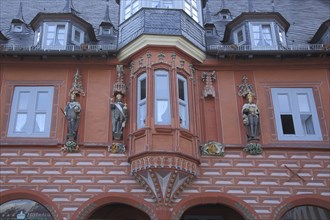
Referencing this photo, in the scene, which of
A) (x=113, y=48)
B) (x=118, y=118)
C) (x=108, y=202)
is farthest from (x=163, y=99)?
(x=108, y=202)

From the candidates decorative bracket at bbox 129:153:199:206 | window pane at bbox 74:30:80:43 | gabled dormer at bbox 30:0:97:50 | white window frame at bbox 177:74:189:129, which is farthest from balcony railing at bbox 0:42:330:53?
Result: decorative bracket at bbox 129:153:199:206

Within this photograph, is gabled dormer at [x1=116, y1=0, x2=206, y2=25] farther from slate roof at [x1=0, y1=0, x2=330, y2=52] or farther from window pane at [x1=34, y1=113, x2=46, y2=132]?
window pane at [x1=34, y1=113, x2=46, y2=132]

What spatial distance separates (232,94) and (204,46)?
2.23 meters

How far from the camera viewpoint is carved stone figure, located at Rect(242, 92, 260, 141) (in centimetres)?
1577

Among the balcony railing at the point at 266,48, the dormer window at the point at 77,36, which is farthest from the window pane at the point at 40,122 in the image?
the balcony railing at the point at 266,48

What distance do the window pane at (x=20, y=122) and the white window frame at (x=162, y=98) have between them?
4.55m

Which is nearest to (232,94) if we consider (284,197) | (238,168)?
(238,168)

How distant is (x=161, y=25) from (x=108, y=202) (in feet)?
21.1

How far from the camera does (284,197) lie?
593 inches

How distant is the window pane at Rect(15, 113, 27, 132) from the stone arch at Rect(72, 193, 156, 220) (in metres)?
3.51

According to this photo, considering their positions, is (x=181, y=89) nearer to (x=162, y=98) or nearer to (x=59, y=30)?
(x=162, y=98)

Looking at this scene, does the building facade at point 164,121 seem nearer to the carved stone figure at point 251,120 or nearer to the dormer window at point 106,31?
the carved stone figure at point 251,120

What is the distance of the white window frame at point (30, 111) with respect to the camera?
15.9 m

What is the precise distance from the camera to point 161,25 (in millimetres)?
16719
